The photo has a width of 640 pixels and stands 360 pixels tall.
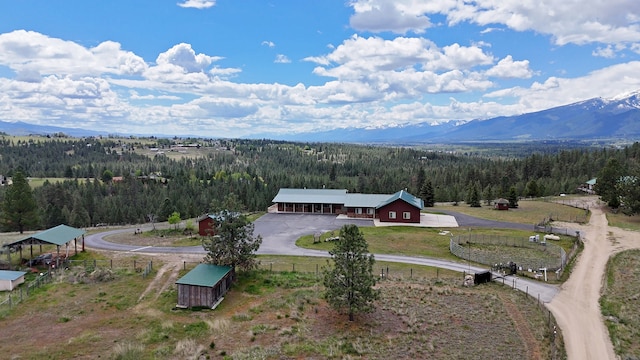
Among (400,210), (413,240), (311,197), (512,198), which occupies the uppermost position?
(512,198)

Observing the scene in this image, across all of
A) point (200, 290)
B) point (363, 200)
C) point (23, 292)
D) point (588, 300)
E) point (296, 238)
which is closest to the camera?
point (200, 290)

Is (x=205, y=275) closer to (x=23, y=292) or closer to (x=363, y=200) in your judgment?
(x=23, y=292)

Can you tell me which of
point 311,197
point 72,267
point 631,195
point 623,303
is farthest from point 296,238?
point 631,195

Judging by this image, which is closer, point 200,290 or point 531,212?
point 200,290

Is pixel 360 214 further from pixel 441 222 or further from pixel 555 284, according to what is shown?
pixel 555 284

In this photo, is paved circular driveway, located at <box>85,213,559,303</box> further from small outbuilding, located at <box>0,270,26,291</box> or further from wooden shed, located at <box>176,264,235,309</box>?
wooden shed, located at <box>176,264,235,309</box>

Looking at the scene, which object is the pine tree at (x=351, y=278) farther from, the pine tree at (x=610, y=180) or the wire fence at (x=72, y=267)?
the pine tree at (x=610, y=180)

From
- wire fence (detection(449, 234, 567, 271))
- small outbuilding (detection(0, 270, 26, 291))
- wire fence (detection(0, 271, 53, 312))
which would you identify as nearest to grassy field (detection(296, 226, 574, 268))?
wire fence (detection(449, 234, 567, 271))
